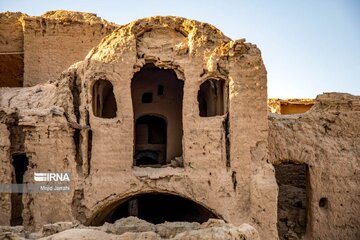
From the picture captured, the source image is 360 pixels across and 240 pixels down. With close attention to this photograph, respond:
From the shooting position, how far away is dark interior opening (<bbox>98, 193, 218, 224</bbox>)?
642 inches

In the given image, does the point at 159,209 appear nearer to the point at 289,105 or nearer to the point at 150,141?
the point at 150,141

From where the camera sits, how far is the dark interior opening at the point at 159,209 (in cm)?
1631

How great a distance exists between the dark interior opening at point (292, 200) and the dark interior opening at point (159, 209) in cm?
348

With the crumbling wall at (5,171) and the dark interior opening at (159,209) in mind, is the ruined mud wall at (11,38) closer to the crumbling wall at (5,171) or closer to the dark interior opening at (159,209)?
the crumbling wall at (5,171)

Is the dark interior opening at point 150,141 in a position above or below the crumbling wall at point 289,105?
below

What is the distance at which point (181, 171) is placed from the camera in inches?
467

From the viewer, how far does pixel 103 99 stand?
48.5ft

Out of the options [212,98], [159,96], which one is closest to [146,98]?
[159,96]

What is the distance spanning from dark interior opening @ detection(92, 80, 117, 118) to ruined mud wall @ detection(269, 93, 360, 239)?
6250mm

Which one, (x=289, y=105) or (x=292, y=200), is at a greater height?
(x=289, y=105)

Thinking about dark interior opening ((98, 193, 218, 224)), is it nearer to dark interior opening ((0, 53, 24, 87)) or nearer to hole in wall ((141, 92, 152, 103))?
hole in wall ((141, 92, 152, 103))

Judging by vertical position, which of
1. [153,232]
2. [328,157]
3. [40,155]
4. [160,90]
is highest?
[160,90]

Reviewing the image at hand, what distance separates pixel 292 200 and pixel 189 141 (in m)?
5.71

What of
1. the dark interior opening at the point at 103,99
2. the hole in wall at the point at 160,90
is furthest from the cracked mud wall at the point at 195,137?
the hole in wall at the point at 160,90
